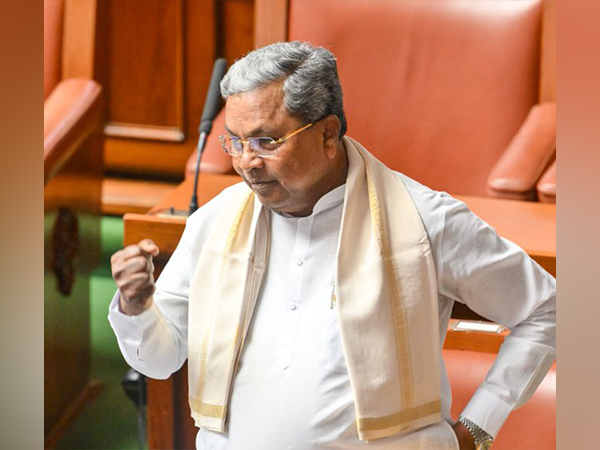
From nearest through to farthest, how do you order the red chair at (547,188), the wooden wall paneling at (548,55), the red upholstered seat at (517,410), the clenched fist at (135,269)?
the clenched fist at (135,269) → the red upholstered seat at (517,410) → the red chair at (547,188) → the wooden wall paneling at (548,55)

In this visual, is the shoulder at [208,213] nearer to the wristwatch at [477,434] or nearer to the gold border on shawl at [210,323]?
the gold border on shawl at [210,323]

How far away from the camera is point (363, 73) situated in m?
2.74

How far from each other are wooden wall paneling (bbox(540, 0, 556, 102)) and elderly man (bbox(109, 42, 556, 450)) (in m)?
1.21

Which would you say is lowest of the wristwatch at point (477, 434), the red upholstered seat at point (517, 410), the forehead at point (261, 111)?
the red upholstered seat at point (517, 410)

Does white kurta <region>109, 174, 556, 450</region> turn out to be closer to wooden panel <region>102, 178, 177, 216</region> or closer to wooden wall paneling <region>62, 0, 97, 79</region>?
wooden wall paneling <region>62, 0, 97, 79</region>

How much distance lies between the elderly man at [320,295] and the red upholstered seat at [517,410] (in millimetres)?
425

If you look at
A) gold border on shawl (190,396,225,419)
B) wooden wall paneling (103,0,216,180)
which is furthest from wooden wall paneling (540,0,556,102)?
gold border on shawl (190,396,225,419)

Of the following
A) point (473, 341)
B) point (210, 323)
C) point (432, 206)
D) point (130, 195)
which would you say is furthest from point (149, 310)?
point (130, 195)

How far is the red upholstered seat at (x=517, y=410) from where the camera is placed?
6.50 ft

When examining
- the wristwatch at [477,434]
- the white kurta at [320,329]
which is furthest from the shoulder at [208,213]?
the wristwatch at [477,434]
